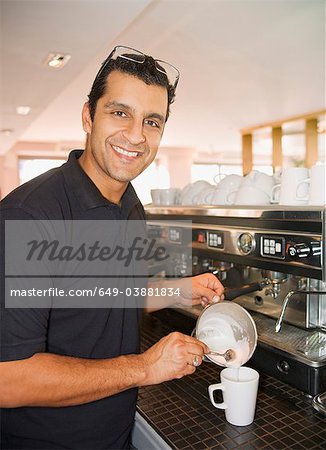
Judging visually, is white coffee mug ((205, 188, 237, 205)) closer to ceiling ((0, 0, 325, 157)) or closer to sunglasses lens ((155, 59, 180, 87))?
sunglasses lens ((155, 59, 180, 87))

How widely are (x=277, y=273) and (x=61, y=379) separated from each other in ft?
2.24

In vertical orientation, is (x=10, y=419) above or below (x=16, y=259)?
below

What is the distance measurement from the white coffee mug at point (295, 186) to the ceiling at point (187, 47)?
1.08 m

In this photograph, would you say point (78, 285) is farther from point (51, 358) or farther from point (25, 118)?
point (25, 118)

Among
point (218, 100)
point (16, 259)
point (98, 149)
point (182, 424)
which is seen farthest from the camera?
point (218, 100)

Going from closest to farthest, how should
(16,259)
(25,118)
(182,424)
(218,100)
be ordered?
(16,259), (182,424), (25,118), (218,100)

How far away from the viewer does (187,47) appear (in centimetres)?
302

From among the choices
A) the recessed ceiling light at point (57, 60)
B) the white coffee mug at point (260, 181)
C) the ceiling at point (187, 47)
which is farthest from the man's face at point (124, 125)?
the recessed ceiling light at point (57, 60)

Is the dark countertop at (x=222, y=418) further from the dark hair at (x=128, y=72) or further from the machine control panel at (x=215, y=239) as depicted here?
the dark hair at (x=128, y=72)

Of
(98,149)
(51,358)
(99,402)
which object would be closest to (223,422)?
(99,402)

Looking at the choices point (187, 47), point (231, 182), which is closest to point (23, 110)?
point (187, 47)

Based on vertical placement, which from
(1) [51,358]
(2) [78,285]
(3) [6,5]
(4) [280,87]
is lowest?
(1) [51,358]

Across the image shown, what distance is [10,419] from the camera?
0.91 metres

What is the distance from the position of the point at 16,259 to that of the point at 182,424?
20.4 inches
